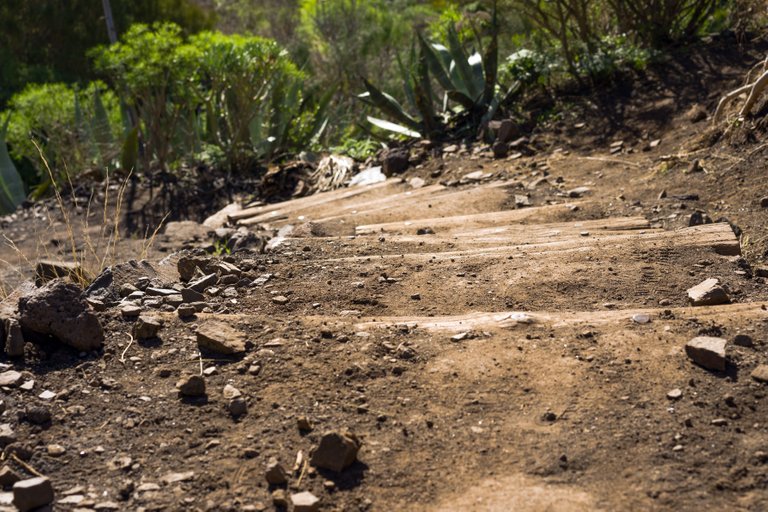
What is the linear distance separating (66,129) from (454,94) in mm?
4562

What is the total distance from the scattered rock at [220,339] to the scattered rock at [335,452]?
2.28 feet

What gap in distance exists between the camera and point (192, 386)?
2.69m

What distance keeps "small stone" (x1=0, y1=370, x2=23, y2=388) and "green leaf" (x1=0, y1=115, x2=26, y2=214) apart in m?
6.93

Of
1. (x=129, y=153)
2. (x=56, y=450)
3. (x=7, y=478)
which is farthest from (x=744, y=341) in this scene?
(x=129, y=153)

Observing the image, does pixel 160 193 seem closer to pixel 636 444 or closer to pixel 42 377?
pixel 42 377

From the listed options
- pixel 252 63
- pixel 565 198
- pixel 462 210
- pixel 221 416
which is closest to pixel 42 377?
pixel 221 416

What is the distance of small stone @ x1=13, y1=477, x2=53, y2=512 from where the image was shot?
223cm

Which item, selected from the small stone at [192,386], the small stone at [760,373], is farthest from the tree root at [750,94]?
the small stone at [192,386]

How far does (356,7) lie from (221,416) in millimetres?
14079

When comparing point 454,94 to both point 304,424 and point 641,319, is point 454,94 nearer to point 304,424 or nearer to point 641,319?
point 641,319

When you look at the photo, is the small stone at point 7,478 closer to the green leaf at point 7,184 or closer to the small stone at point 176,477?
the small stone at point 176,477

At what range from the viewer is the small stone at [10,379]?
279 centimetres

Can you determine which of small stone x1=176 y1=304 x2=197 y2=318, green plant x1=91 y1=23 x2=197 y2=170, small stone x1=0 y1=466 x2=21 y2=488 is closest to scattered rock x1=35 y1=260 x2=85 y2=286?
small stone x1=176 y1=304 x2=197 y2=318

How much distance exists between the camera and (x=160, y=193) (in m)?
8.29
